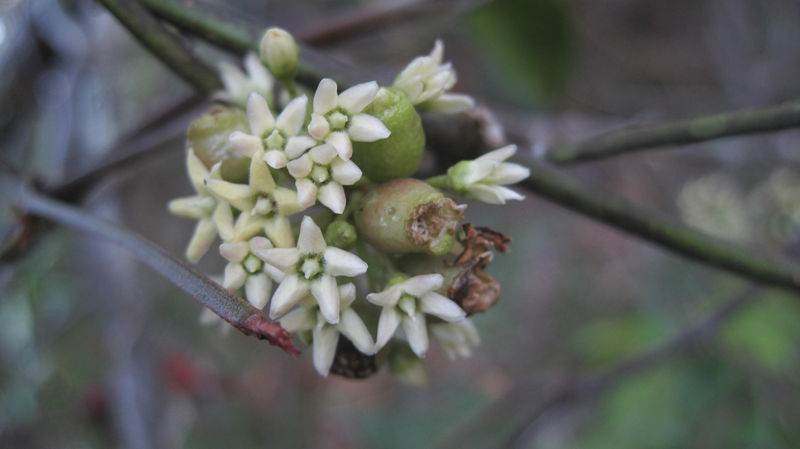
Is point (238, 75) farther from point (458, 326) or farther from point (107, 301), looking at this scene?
point (107, 301)

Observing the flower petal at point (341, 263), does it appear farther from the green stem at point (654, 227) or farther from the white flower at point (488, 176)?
the green stem at point (654, 227)

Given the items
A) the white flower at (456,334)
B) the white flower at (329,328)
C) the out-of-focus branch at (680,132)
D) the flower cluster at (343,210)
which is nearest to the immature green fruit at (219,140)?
the flower cluster at (343,210)

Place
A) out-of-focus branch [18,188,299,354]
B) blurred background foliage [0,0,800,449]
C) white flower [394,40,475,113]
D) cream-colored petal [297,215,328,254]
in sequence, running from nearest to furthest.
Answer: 1. out-of-focus branch [18,188,299,354]
2. cream-colored petal [297,215,328,254]
3. white flower [394,40,475,113]
4. blurred background foliage [0,0,800,449]

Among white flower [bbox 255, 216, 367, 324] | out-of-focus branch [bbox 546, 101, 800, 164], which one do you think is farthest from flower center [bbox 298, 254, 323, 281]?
out-of-focus branch [bbox 546, 101, 800, 164]

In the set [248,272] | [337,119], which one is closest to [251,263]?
[248,272]

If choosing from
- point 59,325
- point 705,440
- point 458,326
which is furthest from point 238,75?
point 705,440

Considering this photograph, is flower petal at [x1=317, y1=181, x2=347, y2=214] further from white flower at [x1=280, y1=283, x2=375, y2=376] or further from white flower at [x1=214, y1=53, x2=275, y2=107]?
white flower at [x1=214, y1=53, x2=275, y2=107]
